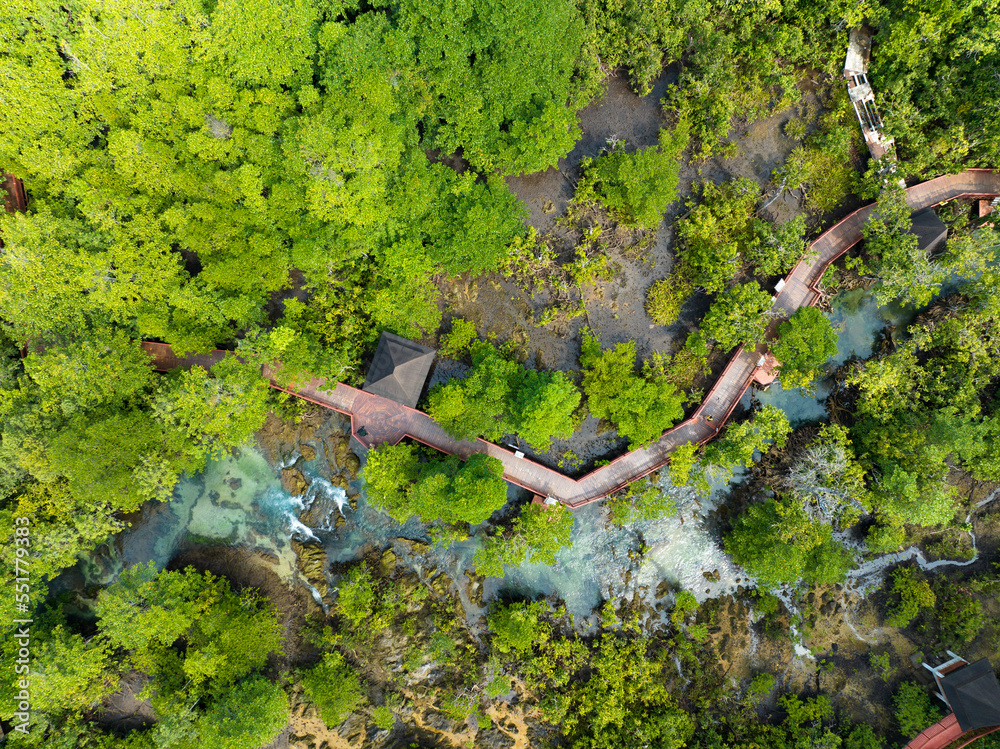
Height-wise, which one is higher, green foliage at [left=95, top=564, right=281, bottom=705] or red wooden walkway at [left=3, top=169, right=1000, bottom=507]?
red wooden walkway at [left=3, top=169, right=1000, bottom=507]

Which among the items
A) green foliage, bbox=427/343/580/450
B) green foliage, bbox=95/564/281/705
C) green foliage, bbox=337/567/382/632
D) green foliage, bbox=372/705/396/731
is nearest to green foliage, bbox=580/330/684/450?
green foliage, bbox=427/343/580/450

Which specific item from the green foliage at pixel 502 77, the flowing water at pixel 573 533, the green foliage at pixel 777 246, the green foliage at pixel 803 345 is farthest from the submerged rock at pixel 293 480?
the green foliage at pixel 777 246

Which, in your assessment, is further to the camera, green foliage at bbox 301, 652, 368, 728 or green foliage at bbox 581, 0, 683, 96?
green foliage at bbox 301, 652, 368, 728

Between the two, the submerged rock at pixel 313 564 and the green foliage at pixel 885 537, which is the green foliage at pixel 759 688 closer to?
the green foliage at pixel 885 537

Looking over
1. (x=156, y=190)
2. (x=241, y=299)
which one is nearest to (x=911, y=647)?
(x=241, y=299)

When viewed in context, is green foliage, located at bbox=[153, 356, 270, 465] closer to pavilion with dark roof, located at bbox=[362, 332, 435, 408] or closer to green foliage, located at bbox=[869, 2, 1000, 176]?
pavilion with dark roof, located at bbox=[362, 332, 435, 408]

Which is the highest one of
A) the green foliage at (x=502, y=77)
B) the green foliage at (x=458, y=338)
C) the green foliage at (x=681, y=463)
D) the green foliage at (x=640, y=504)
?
the green foliage at (x=502, y=77)

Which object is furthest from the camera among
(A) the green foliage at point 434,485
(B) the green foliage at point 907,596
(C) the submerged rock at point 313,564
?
(C) the submerged rock at point 313,564
